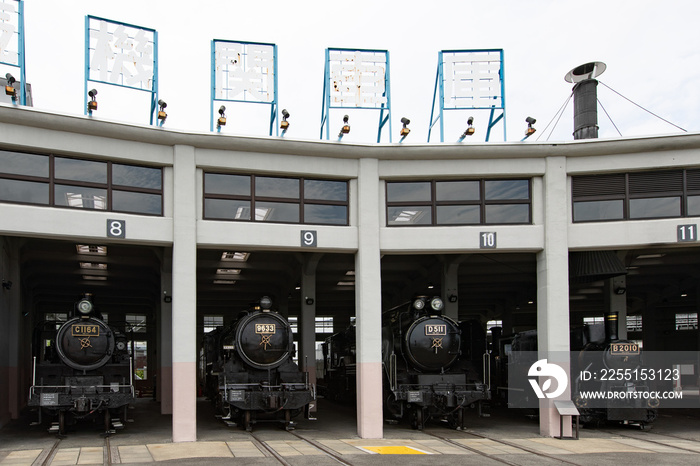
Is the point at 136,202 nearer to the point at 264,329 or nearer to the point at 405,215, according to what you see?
the point at 264,329

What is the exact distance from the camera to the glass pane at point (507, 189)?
16.2m

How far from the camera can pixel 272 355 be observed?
16.9 m

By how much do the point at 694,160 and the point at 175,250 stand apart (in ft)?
38.9

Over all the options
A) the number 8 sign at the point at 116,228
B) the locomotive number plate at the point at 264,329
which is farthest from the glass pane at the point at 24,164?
the locomotive number plate at the point at 264,329

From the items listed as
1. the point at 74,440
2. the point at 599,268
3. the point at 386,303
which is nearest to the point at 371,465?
the point at 74,440

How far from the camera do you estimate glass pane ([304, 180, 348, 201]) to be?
15977 millimetres

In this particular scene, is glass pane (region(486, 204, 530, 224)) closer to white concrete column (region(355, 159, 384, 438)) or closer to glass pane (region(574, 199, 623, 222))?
glass pane (region(574, 199, 623, 222))

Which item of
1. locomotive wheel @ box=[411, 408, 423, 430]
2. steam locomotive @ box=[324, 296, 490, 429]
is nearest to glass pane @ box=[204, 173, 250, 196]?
steam locomotive @ box=[324, 296, 490, 429]

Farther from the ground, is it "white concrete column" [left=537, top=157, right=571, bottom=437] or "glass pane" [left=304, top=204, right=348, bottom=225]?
"glass pane" [left=304, top=204, right=348, bottom=225]

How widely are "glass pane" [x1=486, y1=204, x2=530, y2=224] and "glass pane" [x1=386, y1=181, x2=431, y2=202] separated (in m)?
1.54

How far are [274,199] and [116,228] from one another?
357cm

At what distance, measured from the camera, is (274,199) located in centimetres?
1566

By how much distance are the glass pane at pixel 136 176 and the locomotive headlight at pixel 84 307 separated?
3.70 m

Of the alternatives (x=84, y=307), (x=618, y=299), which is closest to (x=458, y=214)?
(x=618, y=299)
